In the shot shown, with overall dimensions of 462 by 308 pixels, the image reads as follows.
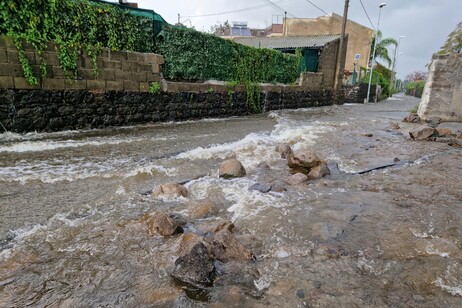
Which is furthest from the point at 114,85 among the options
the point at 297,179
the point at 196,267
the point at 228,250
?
the point at 196,267

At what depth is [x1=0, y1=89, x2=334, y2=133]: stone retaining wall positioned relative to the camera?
649cm

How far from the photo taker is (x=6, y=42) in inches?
241

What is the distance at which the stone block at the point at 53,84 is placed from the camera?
681 centimetres

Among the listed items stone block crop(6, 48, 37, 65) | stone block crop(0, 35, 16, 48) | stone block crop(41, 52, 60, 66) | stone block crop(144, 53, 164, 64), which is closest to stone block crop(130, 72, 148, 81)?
stone block crop(144, 53, 164, 64)

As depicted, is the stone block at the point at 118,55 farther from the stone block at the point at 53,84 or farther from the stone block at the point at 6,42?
the stone block at the point at 6,42

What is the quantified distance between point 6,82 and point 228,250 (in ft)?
22.2

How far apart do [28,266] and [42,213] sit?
1.07 metres

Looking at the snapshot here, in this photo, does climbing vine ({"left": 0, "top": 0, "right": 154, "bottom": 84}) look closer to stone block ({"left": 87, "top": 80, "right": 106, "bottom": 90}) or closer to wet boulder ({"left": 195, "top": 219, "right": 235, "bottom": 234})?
stone block ({"left": 87, "top": 80, "right": 106, "bottom": 90})

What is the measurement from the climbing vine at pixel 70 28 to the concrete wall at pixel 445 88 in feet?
35.0

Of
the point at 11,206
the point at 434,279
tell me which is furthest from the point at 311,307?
the point at 11,206

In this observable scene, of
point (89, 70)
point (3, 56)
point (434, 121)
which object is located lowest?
point (434, 121)

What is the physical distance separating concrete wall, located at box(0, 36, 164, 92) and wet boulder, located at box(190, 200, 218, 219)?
582 cm

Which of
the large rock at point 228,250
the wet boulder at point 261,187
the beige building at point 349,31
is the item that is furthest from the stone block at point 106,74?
the beige building at point 349,31

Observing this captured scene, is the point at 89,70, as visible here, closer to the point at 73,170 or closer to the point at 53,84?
the point at 53,84
